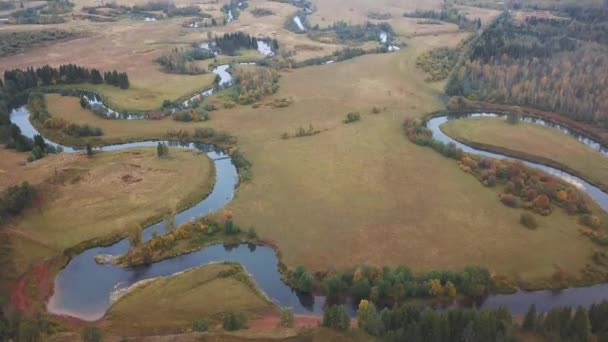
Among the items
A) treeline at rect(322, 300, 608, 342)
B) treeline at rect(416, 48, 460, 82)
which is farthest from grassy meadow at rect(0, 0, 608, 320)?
treeline at rect(322, 300, 608, 342)

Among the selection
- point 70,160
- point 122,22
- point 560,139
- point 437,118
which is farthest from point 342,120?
point 122,22

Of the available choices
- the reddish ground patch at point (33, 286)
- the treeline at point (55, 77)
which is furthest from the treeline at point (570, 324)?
the treeline at point (55, 77)

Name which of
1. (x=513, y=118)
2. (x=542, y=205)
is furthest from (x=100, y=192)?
(x=513, y=118)

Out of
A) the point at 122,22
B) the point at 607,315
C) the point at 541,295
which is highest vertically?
the point at 122,22

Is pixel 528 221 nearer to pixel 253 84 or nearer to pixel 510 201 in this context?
pixel 510 201

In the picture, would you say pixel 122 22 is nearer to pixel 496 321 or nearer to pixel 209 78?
pixel 209 78

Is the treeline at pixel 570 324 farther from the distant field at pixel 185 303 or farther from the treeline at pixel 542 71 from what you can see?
the treeline at pixel 542 71

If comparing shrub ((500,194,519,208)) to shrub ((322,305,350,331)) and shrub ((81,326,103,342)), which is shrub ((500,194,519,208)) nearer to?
shrub ((322,305,350,331))
